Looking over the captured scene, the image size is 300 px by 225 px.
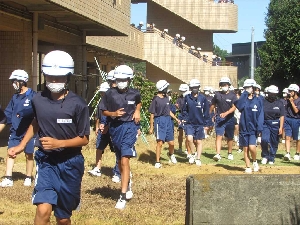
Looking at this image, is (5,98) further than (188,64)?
No

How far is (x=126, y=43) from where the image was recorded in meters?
33.8

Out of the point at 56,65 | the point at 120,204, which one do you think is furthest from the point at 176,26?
the point at 56,65

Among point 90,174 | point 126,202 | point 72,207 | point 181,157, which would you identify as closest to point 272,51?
point 181,157

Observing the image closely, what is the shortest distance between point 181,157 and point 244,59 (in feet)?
214

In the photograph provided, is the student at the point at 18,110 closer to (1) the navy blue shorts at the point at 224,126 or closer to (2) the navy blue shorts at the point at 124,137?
(2) the navy blue shorts at the point at 124,137

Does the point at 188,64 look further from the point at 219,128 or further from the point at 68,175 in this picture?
the point at 68,175

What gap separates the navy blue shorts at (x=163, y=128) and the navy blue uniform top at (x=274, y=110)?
2394 mm

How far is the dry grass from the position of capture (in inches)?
327

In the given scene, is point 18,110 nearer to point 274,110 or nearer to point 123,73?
point 123,73

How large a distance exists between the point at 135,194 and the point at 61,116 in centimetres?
434

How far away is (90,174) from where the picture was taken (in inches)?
481

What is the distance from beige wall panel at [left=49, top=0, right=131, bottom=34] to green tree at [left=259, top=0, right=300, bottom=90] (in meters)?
10.5

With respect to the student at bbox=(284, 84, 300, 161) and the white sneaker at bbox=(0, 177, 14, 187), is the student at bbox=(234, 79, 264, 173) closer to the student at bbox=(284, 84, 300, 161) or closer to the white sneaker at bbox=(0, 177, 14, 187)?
the student at bbox=(284, 84, 300, 161)

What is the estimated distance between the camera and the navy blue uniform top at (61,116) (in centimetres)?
611
